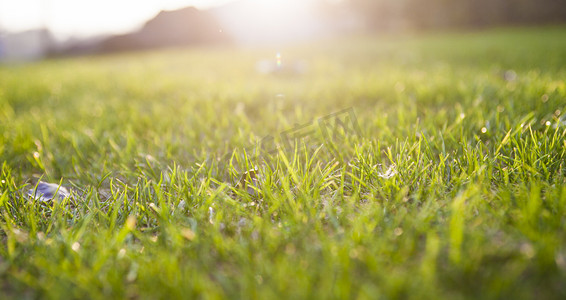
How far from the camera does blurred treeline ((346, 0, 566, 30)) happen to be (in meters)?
20.8

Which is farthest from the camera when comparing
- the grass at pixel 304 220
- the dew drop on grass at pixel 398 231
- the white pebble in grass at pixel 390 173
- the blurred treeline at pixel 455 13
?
the blurred treeline at pixel 455 13

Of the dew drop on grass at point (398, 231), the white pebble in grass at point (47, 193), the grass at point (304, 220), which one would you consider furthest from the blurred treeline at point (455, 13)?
the white pebble in grass at point (47, 193)

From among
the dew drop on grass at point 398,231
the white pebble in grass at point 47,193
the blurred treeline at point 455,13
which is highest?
the white pebble in grass at point 47,193

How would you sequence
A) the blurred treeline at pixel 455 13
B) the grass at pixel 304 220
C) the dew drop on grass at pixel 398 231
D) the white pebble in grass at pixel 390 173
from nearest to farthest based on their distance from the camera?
the grass at pixel 304 220 < the dew drop on grass at pixel 398 231 < the white pebble in grass at pixel 390 173 < the blurred treeline at pixel 455 13

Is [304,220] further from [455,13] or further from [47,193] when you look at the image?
[455,13]

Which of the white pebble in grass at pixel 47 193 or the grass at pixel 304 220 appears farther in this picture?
the white pebble in grass at pixel 47 193

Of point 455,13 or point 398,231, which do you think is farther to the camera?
point 455,13

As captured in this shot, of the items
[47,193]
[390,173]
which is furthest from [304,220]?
[47,193]

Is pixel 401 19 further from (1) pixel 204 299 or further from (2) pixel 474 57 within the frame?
(1) pixel 204 299

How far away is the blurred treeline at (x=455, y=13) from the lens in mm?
20766

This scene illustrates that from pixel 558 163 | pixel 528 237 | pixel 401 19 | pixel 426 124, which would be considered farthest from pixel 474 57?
pixel 401 19

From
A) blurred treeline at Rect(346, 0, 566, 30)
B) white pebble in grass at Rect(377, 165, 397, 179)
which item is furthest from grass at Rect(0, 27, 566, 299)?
blurred treeline at Rect(346, 0, 566, 30)

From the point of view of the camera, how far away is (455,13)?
2322 centimetres

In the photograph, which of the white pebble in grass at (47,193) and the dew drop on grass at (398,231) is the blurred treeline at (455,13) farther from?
the white pebble in grass at (47,193)
